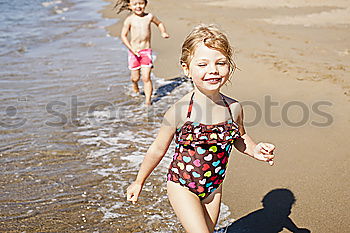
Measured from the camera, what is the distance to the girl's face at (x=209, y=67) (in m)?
2.27

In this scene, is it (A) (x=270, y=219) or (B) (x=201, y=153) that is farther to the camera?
(A) (x=270, y=219)

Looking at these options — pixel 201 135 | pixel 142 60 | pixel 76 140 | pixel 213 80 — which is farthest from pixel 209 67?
pixel 142 60

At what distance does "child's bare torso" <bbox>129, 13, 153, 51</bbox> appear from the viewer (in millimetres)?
6043

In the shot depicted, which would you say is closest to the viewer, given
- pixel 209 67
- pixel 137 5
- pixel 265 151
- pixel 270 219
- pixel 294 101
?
pixel 209 67

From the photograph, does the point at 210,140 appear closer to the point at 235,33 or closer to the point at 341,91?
the point at 341,91

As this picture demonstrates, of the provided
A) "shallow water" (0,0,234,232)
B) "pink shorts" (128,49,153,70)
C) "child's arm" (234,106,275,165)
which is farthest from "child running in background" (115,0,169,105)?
"child's arm" (234,106,275,165)

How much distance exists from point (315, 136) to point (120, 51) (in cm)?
544

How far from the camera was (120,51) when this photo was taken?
9.06 meters

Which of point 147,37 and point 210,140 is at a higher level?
point 210,140

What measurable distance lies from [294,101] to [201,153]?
358 cm

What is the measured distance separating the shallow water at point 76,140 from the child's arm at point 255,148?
3.41 feet

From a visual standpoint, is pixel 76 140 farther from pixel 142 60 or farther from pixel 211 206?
pixel 211 206

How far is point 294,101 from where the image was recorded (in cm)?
561

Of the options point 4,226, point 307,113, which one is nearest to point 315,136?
point 307,113
